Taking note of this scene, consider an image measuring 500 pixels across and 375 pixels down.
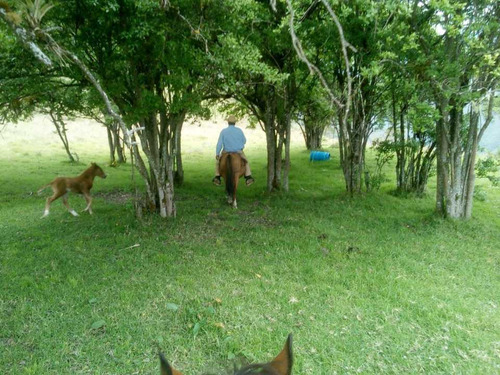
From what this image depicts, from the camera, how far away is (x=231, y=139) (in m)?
11.2

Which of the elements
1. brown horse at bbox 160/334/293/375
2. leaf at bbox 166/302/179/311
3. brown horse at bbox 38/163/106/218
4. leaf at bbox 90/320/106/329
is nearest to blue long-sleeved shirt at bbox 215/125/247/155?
brown horse at bbox 38/163/106/218

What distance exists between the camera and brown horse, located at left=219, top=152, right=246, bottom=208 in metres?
11.4

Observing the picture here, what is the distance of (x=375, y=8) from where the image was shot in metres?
6.21

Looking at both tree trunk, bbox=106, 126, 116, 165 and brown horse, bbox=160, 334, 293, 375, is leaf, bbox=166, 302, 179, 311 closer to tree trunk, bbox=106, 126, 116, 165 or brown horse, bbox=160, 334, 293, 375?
brown horse, bbox=160, 334, 293, 375

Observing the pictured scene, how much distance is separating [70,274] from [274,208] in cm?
653

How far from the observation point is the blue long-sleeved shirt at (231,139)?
11.1 metres

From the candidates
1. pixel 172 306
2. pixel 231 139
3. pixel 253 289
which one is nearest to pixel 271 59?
pixel 231 139

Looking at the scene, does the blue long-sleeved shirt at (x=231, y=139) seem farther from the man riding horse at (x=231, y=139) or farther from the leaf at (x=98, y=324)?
the leaf at (x=98, y=324)

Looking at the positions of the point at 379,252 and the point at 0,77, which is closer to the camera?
the point at 379,252

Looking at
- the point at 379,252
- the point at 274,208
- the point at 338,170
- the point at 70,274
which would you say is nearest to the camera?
the point at 70,274

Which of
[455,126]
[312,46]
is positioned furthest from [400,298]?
[312,46]

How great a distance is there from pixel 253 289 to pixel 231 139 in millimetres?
6037

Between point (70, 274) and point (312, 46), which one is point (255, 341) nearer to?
point (70, 274)

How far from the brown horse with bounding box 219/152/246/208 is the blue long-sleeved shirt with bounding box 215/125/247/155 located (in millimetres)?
165
